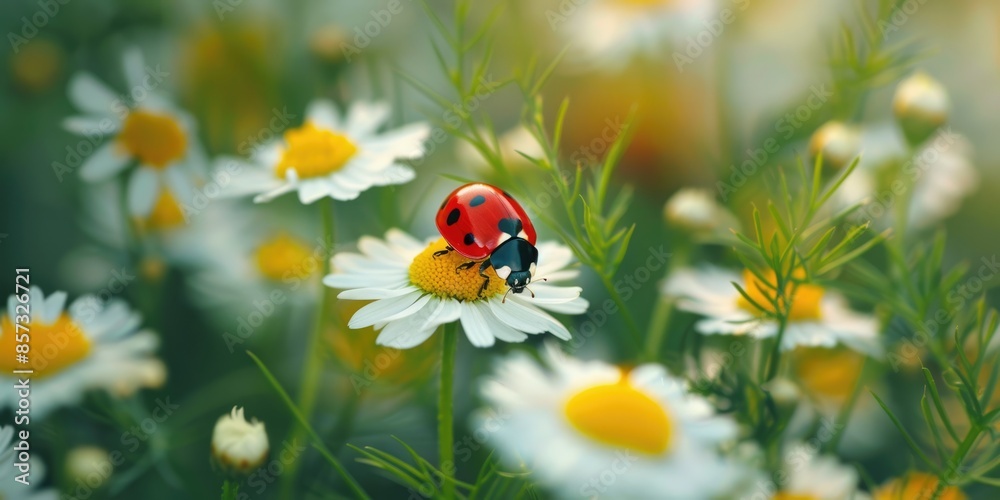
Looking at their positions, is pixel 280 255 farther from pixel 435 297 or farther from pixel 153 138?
pixel 435 297

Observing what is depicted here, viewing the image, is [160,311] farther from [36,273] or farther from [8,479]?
A: [8,479]

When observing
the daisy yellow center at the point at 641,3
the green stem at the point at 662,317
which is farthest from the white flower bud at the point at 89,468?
the daisy yellow center at the point at 641,3

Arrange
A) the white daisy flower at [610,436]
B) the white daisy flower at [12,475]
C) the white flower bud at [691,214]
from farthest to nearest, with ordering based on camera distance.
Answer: the white flower bud at [691,214], the white daisy flower at [12,475], the white daisy flower at [610,436]

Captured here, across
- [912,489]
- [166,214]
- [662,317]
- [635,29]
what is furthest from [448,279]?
[635,29]

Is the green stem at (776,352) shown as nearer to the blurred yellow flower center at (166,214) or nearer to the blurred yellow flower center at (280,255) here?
the blurred yellow flower center at (280,255)

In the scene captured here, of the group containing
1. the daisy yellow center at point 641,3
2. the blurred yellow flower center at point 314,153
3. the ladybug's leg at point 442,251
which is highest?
the daisy yellow center at point 641,3

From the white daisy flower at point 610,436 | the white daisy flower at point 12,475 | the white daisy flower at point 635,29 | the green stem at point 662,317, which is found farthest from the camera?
the white daisy flower at point 635,29
